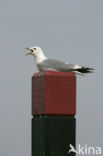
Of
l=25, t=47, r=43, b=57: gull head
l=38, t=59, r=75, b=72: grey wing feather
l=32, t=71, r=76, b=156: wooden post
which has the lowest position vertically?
l=32, t=71, r=76, b=156: wooden post

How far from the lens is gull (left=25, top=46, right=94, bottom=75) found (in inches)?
575

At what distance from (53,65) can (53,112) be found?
1.37 meters

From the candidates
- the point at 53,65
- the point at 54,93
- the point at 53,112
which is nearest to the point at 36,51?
the point at 53,65

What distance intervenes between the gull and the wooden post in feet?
1.20

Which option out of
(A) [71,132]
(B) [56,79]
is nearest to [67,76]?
(B) [56,79]

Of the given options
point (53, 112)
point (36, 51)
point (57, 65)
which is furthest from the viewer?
point (36, 51)

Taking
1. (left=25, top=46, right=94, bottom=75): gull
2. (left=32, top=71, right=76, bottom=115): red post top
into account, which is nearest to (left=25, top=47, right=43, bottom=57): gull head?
(left=25, top=46, right=94, bottom=75): gull

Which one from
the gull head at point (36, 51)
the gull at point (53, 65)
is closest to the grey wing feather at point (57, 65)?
the gull at point (53, 65)

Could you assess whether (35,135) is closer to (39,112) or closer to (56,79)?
(39,112)

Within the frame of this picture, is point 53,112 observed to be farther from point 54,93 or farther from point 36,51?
point 36,51

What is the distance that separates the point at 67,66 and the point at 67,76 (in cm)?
52

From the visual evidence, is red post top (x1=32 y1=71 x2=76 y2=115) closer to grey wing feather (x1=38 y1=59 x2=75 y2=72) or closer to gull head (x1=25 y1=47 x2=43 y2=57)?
grey wing feather (x1=38 y1=59 x2=75 y2=72)

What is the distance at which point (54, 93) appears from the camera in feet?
45.6

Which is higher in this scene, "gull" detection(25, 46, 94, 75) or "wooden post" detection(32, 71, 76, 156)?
"gull" detection(25, 46, 94, 75)
